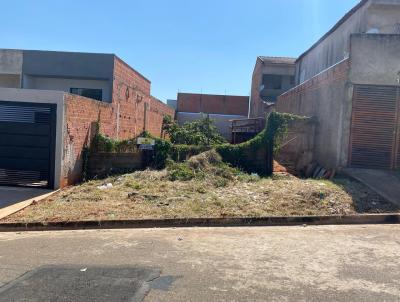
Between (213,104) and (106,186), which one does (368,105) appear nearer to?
(106,186)

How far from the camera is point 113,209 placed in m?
8.84

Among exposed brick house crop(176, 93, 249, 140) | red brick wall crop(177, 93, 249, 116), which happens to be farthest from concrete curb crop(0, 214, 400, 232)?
red brick wall crop(177, 93, 249, 116)

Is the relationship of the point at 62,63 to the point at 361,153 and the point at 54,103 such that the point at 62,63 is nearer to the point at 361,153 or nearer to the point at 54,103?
the point at 54,103

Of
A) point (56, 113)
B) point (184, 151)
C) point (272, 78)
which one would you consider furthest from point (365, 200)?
point (272, 78)

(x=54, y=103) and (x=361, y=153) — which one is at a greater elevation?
(x=54, y=103)

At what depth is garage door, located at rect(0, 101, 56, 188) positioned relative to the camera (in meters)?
11.7

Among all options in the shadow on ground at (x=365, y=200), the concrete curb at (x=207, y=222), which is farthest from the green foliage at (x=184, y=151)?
the concrete curb at (x=207, y=222)

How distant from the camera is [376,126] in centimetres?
1248

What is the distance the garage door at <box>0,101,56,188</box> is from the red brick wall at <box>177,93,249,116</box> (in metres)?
34.4

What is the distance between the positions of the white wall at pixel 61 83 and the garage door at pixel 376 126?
12701 mm

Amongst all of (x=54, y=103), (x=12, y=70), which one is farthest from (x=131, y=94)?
(x=54, y=103)

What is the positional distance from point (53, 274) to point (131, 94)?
16872mm

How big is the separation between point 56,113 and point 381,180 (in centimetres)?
982

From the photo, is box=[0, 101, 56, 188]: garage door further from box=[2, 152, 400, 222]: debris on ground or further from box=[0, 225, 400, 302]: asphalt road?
box=[0, 225, 400, 302]: asphalt road
